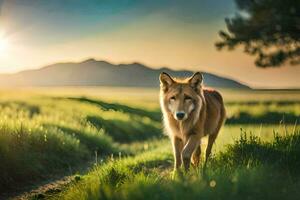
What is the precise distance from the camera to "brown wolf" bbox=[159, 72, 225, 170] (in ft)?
39.8

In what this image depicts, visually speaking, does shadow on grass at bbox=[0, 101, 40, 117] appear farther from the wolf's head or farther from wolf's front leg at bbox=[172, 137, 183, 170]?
the wolf's head

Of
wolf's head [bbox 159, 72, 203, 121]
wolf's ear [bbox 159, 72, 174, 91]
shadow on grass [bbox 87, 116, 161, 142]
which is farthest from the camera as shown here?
shadow on grass [bbox 87, 116, 161, 142]

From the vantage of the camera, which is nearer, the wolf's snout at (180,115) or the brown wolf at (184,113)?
the wolf's snout at (180,115)

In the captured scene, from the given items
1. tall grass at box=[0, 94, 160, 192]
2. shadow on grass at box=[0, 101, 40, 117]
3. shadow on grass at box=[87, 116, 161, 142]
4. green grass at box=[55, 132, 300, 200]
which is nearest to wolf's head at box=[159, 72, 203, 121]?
green grass at box=[55, 132, 300, 200]

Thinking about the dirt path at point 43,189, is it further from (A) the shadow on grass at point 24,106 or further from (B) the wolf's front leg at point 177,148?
(A) the shadow on grass at point 24,106

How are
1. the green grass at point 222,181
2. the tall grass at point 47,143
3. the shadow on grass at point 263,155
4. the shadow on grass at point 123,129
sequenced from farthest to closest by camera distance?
the shadow on grass at point 123,129, the tall grass at point 47,143, the shadow on grass at point 263,155, the green grass at point 222,181

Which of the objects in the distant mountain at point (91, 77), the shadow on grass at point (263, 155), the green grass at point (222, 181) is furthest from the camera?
the distant mountain at point (91, 77)

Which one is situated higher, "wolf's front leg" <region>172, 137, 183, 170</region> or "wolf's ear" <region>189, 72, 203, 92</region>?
"wolf's ear" <region>189, 72, 203, 92</region>

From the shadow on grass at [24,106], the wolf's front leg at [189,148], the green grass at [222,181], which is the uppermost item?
the wolf's front leg at [189,148]

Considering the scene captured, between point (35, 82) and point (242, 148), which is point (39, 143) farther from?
point (35, 82)

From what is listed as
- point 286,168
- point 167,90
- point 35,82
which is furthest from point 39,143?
point 35,82

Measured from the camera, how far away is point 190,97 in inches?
480

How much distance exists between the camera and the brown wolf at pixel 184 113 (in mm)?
12117

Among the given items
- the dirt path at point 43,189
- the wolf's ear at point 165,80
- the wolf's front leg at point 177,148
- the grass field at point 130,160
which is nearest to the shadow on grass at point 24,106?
the grass field at point 130,160
